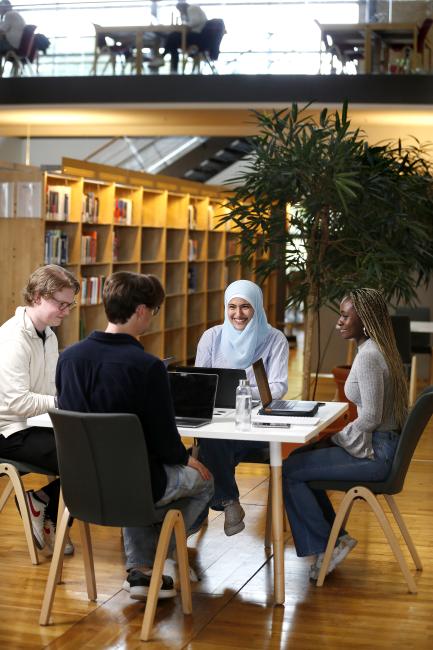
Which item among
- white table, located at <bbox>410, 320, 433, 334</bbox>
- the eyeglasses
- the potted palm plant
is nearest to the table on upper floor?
white table, located at <bbox>410, 320, 433, 334</bbox>

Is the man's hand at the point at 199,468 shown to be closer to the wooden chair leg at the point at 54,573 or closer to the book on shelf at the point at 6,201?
the wooden chair leg at the point at 54,573

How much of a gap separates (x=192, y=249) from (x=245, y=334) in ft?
26.8

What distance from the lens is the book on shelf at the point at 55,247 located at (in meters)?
8.91

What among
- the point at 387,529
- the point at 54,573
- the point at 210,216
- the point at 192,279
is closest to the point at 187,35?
the point at 210,216

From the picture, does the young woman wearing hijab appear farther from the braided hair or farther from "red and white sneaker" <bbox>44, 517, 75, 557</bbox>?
"red and white sneaker" <bbox>44, 517, 75, 557</bbox>

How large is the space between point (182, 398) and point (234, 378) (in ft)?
1.29

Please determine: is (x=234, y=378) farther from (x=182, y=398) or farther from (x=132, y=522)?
(x=132, y=522)

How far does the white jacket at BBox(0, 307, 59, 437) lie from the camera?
15.4 feet

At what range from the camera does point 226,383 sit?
15.4 ft

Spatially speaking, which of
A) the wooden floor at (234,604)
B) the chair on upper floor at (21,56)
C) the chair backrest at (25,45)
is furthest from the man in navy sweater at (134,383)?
the chair backrest at (25,45)

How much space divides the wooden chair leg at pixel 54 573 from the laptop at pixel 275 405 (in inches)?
39.4

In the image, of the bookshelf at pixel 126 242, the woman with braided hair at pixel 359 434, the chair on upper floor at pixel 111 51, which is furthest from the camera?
the chair on upper floor at pixel 111 51

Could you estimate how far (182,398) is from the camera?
436 cm

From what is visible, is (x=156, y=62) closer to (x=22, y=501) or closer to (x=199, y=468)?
(x=22, y=501)
